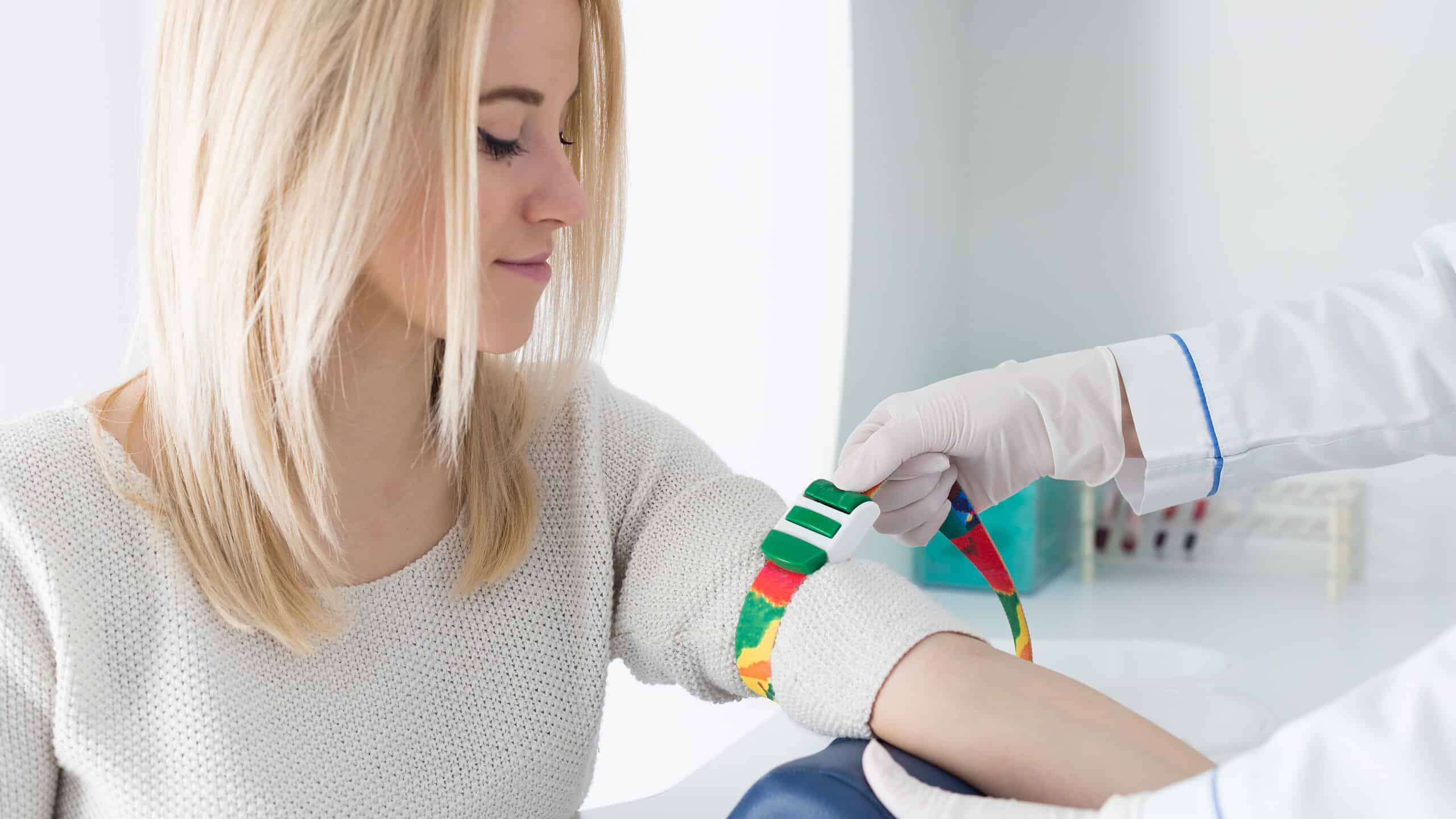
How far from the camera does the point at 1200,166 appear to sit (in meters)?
2.94

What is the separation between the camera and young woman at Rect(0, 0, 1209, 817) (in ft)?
2.67

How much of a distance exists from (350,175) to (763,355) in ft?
5.59

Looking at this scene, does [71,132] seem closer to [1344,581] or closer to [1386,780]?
[1386,780]

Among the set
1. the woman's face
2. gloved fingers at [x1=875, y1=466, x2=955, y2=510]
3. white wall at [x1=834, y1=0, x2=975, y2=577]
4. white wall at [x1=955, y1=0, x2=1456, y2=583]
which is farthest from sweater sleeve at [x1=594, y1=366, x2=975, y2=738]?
white wall at [x1=955, y1=0, x2=1456, y2=583]

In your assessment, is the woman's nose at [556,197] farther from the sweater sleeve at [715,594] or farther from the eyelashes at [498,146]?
the sweater sleeve at [715,594]

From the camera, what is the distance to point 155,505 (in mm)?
874

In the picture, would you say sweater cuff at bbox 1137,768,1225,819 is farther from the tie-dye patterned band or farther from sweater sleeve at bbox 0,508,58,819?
sweater sleeve at bbox 0,508,58,819

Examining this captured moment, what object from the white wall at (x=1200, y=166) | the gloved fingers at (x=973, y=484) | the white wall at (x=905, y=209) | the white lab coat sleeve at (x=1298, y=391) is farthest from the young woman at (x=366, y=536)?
the white wall at (x=1200, y=166)

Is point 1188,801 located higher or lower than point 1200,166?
lower

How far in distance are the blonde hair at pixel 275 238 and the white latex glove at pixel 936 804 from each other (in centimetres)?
41

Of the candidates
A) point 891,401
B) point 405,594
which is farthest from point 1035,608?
point 405,594

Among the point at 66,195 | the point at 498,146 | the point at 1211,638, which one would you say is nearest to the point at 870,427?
the point at 498,146

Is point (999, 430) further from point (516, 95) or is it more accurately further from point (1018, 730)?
point (516, 95)

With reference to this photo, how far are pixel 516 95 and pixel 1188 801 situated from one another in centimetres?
66
